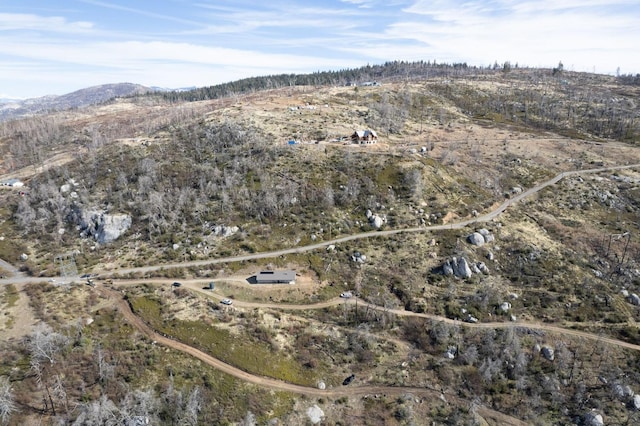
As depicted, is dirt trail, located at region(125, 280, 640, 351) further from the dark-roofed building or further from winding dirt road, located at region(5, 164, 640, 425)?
the dark-roofed building

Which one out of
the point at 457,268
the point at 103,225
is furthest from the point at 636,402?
the point at 103,225

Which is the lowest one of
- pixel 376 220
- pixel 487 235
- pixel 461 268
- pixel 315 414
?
pixel 315 414

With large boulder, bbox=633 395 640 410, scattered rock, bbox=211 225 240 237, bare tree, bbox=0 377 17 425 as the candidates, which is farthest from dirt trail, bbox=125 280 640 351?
bare tree, bbox=0 377 17 425

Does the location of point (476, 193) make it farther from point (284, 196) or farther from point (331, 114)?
point (331, 114)

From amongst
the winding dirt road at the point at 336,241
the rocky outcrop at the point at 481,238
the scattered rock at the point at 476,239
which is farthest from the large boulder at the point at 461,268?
the winding dirt road at the point at 336,241

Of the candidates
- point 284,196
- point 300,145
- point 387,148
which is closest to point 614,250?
point 387,148

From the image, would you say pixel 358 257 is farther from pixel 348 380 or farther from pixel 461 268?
pixel 348 380
